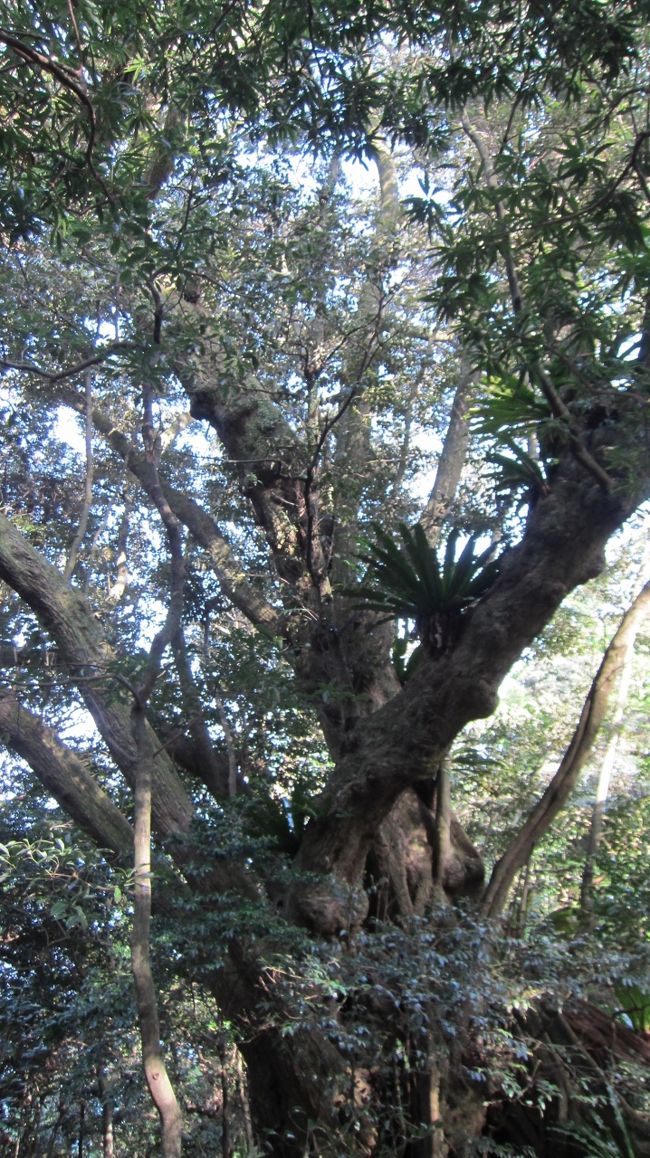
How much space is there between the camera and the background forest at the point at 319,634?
365 centimetres

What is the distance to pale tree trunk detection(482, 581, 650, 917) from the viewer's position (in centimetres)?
479

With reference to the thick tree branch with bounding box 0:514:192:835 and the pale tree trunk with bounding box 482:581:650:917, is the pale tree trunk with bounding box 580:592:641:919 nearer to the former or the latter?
the pale tree trunk with bounding box 482:581:650:917

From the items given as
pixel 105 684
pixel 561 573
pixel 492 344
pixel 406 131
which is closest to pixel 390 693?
pixel 561 573

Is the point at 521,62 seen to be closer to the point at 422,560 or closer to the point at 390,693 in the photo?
the point at 422,560

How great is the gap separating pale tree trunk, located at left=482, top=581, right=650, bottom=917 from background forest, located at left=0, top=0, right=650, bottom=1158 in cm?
2

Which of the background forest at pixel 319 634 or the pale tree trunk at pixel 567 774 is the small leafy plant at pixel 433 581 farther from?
the pale tree trunk at pixel 567 774

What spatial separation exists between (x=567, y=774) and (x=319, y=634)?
5.68ft

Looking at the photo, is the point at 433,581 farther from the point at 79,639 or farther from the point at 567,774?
the point at 79,639

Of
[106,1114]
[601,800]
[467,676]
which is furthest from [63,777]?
[601,800]

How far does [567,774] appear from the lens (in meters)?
4.78

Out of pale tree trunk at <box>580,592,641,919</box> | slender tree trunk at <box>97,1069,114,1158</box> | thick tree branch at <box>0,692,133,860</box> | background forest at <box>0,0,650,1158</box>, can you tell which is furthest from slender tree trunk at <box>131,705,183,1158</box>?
pale tree trunk at <box>580,592,641,919</box>

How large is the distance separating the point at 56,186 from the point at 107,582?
15.2ft

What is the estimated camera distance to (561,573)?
446cm

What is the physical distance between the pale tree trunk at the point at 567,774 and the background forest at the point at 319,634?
0.02 m
